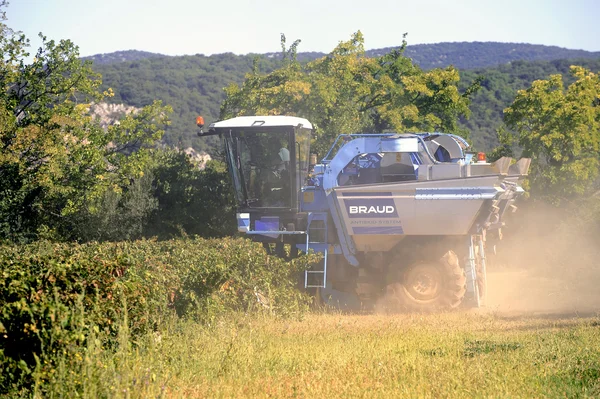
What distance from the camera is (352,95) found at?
1259 inches

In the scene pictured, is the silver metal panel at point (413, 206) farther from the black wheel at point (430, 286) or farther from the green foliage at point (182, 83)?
the green foliage at point (182, 83)

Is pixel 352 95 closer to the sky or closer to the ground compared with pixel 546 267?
closer to the sky

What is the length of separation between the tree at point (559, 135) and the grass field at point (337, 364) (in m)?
19.6

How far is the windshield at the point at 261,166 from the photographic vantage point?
608 inches

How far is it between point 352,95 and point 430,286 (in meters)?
18.0

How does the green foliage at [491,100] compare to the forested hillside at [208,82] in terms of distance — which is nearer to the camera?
the green foliage at [491,100]

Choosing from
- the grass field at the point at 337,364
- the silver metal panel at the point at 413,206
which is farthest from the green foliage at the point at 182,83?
the grass field at the point at 337,364

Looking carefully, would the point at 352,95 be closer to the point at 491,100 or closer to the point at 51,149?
the point at 51,149

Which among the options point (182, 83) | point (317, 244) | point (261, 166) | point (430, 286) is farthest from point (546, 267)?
point (182, 83)

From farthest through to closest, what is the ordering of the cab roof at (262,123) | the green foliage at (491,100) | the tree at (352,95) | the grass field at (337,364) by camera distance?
1. the green foliage at (491,100)
2. the tree at (352,95)
3. the cab roof at (262,123)
4. the grass field at (337,364)

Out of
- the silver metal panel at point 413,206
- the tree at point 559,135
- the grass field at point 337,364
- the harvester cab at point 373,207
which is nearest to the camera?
the grass field at point 337,364

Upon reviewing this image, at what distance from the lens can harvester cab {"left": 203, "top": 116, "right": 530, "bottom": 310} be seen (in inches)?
563

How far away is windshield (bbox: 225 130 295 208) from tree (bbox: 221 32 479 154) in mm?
9631

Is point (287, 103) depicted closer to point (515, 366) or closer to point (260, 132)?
point (260, 132)
